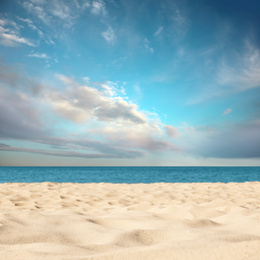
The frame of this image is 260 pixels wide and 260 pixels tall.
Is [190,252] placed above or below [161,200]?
above

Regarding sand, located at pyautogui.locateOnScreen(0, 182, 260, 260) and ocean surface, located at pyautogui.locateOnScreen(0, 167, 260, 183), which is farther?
ocean surface, located at pyautogui.locateOnScreen(0, 167, 260, 183)

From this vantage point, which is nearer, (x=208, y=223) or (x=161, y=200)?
(x=208, y=223)

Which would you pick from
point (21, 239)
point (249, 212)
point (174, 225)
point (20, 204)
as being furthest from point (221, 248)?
point (20, 204)

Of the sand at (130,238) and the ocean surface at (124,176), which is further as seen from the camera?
the ocean surface at (124,176)

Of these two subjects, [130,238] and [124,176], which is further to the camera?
[124,176]

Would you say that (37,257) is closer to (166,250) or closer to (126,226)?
(166,250)

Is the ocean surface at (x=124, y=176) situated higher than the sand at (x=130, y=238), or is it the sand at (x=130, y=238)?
the sand at (x=130, y=238)

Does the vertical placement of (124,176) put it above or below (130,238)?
below

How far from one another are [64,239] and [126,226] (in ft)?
2.11

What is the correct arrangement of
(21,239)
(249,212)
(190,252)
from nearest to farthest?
(190,252) < (21,239) < (249,212)

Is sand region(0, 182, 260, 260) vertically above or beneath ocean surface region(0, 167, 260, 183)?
above

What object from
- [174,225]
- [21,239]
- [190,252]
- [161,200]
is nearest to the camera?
[190,252]

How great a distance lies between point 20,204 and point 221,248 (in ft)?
12.6

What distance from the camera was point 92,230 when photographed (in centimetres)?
197
